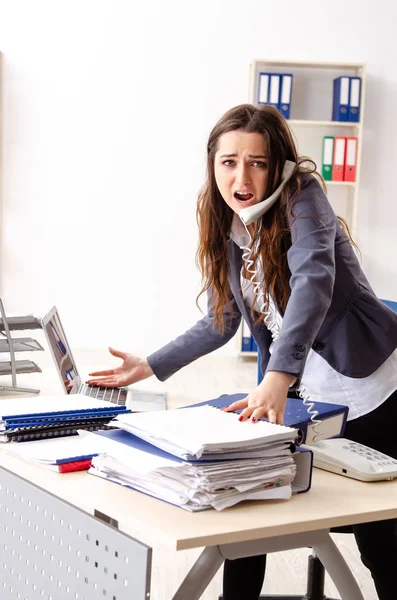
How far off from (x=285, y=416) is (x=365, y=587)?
127cm

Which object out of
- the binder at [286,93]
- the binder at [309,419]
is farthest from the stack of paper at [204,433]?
the binder at [286,93]

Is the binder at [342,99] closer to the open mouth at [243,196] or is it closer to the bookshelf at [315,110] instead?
the bookshelf at [315,110]

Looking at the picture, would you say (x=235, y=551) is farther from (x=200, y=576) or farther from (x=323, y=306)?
(x=323, y=306)

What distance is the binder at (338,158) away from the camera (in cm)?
536

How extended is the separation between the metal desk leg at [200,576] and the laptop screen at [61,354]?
702 millimetres

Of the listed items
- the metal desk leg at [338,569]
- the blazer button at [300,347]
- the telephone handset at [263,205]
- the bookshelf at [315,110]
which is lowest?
the metal desk leg at [338,569]

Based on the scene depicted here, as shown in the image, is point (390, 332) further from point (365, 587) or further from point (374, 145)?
point (374, 145)

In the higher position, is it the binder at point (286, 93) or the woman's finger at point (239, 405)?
the binder at point (286, 93)

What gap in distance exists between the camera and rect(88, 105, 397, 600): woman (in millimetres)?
1428

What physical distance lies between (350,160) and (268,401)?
14.7 ft

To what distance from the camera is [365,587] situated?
226 centimetres

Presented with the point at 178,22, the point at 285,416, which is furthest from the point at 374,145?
the point at 285,416

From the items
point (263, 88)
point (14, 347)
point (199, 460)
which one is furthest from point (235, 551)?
point (263, 88)

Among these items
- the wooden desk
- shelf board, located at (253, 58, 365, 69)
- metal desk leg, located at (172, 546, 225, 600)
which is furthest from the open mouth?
shelf board, located at (253, 58, 365, 69)
